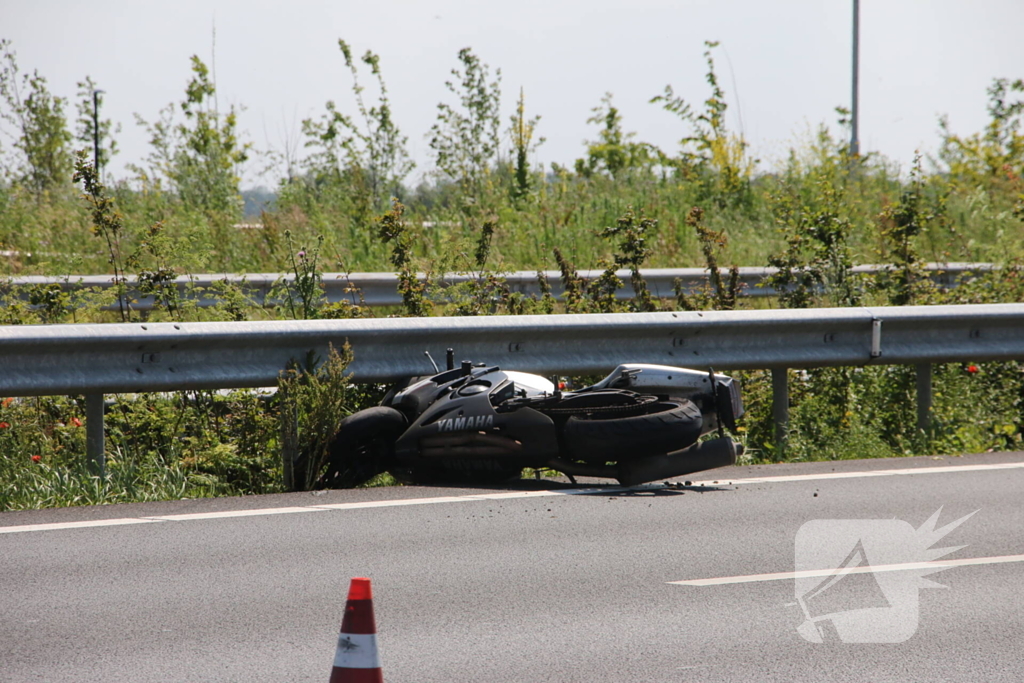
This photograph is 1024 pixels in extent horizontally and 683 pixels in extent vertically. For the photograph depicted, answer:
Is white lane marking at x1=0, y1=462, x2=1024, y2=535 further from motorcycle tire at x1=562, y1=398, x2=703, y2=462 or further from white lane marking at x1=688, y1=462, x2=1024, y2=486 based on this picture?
motorcycle tire at x1=562, y1=398, x2=703, y2=462

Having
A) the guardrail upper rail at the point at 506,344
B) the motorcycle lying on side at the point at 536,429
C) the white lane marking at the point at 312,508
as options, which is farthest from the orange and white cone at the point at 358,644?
the guardrail upper rail at the point at 506,344

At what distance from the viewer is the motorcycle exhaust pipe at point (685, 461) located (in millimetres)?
6949

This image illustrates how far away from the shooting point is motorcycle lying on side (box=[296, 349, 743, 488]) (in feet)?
22.7

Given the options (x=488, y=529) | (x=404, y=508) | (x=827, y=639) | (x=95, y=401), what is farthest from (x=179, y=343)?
(x=827, y=639)

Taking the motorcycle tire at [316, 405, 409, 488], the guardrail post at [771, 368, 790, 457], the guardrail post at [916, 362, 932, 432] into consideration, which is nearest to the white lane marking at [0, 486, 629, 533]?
the motorcycle tire at [316, 405, 409, 488]

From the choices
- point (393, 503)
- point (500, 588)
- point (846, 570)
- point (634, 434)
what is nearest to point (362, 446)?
point (393, 503)

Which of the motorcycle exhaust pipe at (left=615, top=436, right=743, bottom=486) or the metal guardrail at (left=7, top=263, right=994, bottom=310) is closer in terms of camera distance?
the motorcycle exhaust pipe at (left=615, top=436, right=743, bottom=486)

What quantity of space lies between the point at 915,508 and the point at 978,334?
3126 mm

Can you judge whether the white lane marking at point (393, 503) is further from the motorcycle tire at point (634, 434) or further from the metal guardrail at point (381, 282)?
the metal guardrail at point (381, 282)

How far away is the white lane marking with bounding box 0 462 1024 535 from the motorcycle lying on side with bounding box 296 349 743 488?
19 centimetres

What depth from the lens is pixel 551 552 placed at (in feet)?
18.6

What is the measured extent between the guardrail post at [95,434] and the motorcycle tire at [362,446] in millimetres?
1333

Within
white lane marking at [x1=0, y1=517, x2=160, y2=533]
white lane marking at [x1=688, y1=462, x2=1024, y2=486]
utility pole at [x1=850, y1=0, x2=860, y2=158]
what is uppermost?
utility pole at [x1=850, y1=0, x2=860, y2=158]

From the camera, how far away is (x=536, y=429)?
6.91 meters
